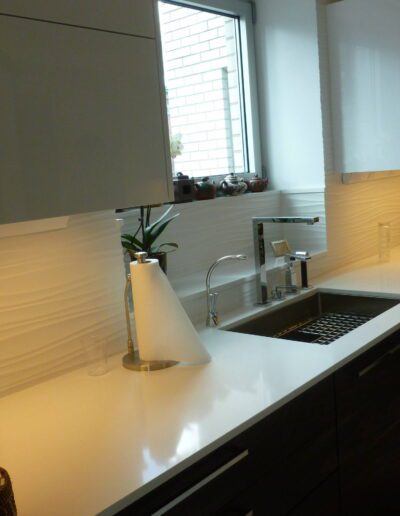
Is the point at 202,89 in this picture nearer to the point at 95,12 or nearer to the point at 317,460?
the point at 95,12

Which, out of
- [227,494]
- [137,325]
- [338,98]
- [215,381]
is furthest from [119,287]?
[338,98]

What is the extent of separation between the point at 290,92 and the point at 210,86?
420 millimetres

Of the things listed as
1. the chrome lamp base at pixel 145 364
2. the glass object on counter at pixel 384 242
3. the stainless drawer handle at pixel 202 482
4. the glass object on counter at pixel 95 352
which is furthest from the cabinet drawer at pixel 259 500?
the glass object on counter at pixel 384 242

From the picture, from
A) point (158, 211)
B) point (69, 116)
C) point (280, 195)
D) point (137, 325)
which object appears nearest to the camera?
point (69, 116)

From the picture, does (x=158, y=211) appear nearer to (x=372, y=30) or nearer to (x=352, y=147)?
(x=352, y=147)

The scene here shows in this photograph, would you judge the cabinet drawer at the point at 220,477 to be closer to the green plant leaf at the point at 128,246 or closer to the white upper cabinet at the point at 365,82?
the green plant leaf at the point at 128,246

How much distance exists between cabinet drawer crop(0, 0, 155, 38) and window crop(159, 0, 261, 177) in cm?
102

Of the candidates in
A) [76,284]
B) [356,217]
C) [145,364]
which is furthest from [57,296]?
[356,217]

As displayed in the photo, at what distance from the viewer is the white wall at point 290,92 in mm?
2721

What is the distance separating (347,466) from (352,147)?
160 centimetres

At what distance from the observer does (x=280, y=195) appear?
9.71 ft

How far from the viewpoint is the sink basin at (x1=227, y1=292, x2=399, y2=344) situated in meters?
2.23

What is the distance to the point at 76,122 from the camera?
4.23 ft

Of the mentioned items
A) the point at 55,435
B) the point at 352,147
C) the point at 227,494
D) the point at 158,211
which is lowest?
the point at 227,494
